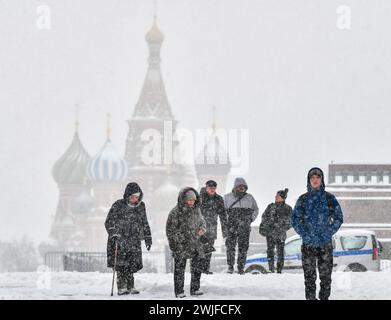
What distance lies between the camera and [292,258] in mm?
20594

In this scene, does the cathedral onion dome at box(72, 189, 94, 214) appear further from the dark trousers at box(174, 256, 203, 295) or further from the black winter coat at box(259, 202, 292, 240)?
the dark trousers at box(174, 256, 203, 295)

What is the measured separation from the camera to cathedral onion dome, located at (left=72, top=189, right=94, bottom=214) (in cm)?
15114

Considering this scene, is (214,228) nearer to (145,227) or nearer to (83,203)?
(145,227)

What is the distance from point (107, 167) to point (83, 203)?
853cm

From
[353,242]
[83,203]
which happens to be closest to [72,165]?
[83,203]

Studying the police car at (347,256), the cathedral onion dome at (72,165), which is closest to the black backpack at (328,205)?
the police car at (347,256)

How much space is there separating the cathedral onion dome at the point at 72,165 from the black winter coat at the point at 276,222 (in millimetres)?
137330

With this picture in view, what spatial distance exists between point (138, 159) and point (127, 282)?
5429 inches

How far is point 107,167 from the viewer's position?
146 m

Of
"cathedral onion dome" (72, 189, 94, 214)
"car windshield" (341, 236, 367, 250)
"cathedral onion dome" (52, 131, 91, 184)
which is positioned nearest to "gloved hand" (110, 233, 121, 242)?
"car windshield" (341, 236, 367, 250)

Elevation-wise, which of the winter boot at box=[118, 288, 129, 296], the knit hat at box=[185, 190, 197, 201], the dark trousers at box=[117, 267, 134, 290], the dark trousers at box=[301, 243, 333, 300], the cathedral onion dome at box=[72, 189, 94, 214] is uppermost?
the cathedral onion dome at box=[72, 189, 94, 214]

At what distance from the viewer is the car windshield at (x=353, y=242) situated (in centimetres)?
2030

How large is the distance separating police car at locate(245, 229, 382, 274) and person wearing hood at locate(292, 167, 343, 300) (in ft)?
25.1
